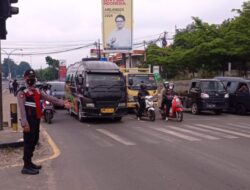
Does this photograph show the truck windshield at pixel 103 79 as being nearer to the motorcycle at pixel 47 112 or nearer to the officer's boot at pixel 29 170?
the motorcycle at pixel 47 112

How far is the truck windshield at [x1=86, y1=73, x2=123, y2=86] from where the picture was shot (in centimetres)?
1875

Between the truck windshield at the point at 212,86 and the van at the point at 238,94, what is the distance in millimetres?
926

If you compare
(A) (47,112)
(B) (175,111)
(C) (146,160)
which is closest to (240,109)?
(B) (175,111)

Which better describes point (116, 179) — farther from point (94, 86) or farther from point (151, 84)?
point (151, 84)

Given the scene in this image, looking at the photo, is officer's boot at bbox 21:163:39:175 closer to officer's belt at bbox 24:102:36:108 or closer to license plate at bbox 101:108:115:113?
officer's belt at bbox 24:102:36:108

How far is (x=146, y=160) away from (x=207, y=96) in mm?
13086

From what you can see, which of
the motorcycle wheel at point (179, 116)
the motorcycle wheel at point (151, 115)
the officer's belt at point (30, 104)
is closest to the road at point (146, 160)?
the officer's belt at point (30, 104)

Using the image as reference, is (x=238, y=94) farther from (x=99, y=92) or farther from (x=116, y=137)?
(x=116, y=137)

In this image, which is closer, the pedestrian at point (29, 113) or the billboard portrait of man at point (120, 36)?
the pedestrian at point (29, 113)

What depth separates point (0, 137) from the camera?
41.5ft

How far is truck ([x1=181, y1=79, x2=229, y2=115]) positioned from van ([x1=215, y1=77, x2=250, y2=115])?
0.85 m

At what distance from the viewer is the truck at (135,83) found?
22906 millimetres

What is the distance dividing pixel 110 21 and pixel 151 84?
13881 mm

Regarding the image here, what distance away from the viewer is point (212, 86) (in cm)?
2320
